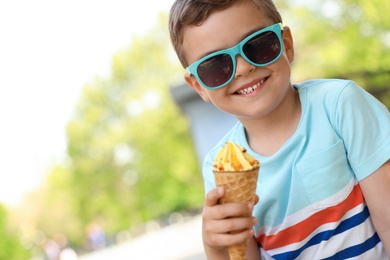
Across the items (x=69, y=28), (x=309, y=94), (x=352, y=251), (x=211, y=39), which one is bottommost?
(x=352, y=251)

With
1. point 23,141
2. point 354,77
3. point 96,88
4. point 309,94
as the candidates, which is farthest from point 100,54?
point 309,94

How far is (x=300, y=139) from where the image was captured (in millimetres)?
2115

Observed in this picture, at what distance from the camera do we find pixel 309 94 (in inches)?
86.3

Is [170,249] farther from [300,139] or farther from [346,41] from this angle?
[300,139]

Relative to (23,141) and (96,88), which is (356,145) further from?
(23,141)

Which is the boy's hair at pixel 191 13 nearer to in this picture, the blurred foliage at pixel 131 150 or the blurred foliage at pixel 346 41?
the blurred foliage at pixel 346 41

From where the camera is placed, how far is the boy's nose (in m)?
2.05

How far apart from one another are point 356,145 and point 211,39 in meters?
0.63

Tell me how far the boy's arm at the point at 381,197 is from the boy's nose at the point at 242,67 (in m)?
0.56

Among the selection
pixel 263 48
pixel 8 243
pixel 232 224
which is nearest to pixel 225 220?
pixel 232 224

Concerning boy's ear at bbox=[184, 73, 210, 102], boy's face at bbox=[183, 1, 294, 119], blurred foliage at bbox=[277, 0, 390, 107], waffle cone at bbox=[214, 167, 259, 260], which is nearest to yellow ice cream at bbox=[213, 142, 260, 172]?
waffle cone at bbox=[214, 167, 259, 260]

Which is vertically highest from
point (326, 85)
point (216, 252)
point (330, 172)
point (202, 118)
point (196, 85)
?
point (202, 118)

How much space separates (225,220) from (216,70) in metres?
0.57

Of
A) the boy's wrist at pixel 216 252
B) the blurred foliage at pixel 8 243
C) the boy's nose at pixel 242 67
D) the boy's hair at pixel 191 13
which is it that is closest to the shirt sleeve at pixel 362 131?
the boy's nose at pixel 242 67
